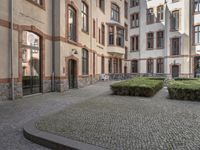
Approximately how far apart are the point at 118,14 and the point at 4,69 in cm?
2349

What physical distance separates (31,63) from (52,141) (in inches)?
345

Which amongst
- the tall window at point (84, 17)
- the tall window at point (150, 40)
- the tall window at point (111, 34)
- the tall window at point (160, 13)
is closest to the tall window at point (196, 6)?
the tall window at point (160, 13)

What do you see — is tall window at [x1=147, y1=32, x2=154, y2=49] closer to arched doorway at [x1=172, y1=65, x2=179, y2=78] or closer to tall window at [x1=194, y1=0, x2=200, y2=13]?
arched doorway at [x1=172, y1=65, x2=179, y2=78]

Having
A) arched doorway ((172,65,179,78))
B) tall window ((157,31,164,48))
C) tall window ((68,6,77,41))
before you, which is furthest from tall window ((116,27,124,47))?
tall window ((68,6,77,41))

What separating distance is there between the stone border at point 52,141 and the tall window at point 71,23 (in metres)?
11.4

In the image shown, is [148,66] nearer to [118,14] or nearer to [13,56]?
[118,14]

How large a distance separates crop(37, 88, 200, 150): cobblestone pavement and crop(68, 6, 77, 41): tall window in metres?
9.43

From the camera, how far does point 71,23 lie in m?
16.3

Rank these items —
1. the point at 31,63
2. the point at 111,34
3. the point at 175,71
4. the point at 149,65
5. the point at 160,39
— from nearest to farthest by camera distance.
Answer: the point at 31,63
the point at 111,34
the point at 175,71
the point at 160,39
the point at 149,65

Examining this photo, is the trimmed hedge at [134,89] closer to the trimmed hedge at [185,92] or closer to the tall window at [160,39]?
the trimmed hedge at [185,92]

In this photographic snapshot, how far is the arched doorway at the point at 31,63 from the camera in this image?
11.8 m

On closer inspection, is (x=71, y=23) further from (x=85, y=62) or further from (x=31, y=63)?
(x=31, y=63)

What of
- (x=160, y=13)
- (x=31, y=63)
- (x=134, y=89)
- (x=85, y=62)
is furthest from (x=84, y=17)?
(x=160, y=13)

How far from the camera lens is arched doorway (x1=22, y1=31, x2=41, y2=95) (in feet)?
38.7
